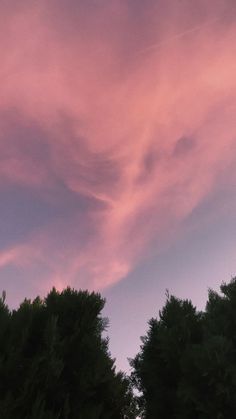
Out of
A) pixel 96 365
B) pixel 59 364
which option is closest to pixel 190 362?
pixel 96 365

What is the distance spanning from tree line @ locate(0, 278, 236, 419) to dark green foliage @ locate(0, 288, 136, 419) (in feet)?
0.08

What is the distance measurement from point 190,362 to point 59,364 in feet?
19.5

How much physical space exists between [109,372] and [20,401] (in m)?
3.33

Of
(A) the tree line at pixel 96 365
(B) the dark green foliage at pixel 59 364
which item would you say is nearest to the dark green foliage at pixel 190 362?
(A) the tree line at pixel 96 365

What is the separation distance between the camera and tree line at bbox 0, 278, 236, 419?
11641 millimetres

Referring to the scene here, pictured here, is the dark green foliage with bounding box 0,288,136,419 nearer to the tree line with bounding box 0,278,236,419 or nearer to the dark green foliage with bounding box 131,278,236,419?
the tree line with bounding box 0,278,236,419

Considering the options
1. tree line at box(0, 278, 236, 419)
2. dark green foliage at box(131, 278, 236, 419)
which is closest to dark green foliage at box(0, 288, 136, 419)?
tree line at box(0, 278, 236, 419)

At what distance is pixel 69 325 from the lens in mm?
13719

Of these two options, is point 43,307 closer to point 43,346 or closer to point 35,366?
point 43,346

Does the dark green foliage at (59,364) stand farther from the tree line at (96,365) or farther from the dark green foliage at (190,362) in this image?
the dark green foliage at (190,362)

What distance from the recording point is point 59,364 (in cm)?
1181

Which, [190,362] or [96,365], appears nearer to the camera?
[96,365]

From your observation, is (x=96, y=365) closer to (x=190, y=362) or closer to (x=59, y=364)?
(x=59, y=364)

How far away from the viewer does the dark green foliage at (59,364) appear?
1139 centimetres
